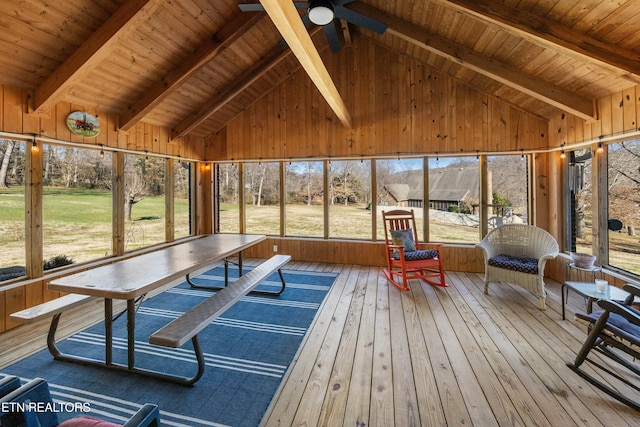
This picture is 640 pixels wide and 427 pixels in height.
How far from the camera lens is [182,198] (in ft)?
18.5

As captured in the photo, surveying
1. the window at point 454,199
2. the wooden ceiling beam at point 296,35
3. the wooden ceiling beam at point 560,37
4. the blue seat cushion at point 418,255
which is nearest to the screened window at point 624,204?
the wooden ceiling beam at point 560,37

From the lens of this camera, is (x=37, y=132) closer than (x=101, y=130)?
Yes

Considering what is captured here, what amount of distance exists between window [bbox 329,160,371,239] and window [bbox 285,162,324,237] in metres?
0.25

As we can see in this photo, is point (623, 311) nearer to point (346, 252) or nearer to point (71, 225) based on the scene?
point (346, 252)

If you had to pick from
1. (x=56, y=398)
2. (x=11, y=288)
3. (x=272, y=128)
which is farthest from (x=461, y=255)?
(x=11, y=288)

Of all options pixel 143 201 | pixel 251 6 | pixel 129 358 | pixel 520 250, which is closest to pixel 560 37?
pixel 520 250

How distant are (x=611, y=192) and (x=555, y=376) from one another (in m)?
2.69

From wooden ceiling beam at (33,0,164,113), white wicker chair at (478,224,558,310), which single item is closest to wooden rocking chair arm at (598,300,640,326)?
white wicker chair at (478,224,558,310)

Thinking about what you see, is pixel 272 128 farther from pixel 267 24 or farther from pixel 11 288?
pixel 11 288

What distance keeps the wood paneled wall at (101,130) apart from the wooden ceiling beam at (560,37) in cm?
478

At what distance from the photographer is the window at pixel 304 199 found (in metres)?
5.63

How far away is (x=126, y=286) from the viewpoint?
2021 millimetres

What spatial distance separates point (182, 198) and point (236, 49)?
3.03 metres

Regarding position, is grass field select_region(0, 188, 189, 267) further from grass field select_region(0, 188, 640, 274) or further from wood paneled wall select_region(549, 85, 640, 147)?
wood paneled wall select_region(549, 85, 640, 147)
